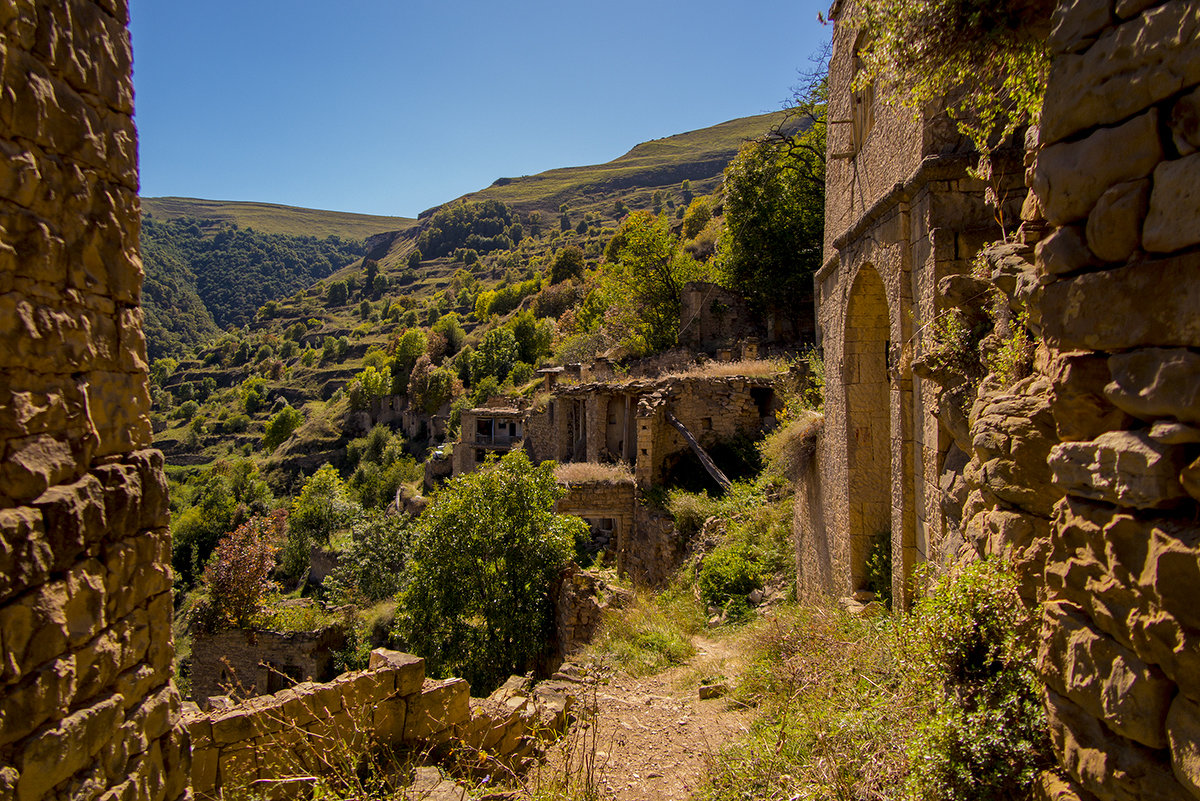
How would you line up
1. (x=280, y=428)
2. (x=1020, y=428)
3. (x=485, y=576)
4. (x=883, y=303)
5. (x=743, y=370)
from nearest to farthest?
(x=1020, y=428)
(x=883, y=303)
(x=485, y=576)
(x=743, y=370)
(x=280, y=428)

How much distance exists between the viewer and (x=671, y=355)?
76.1 ft

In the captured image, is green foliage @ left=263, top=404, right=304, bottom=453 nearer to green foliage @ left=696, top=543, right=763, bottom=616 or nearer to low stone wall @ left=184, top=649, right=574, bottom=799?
green foliage @ left=696, top=543, right=763, bottom=616

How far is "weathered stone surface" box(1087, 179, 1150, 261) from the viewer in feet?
6.62

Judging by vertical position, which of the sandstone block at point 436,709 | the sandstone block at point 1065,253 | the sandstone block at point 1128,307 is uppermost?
the sandstone block at point 1065,253

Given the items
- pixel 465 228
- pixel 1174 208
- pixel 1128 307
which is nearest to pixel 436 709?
pixel 1128 307

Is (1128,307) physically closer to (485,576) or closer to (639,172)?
(485,576)

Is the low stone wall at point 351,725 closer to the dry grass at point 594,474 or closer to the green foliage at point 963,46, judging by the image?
the green foliage at point 963,46

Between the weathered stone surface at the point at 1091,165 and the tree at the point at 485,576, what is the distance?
35.8ft

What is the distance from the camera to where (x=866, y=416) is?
8000 millimetres

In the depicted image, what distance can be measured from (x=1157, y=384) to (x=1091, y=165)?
82cm

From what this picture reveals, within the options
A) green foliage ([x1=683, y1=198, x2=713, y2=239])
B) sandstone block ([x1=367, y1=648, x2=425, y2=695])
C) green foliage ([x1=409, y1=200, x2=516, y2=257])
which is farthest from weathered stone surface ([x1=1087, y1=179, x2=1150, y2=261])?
green foliage ([x1=409, y1=200, x2=516, y2=257])

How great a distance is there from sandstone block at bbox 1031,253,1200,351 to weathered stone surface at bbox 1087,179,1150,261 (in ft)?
0.22

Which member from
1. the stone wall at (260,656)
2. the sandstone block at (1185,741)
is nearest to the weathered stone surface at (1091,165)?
the sandstone block at (1185,741)

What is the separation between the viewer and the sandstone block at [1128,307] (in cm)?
184
